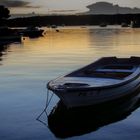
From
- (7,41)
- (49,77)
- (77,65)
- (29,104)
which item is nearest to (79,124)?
(29,104)

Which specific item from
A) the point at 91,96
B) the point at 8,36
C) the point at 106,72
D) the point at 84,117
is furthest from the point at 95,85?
the point at 8,36

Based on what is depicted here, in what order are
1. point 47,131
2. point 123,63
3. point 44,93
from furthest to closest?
1. point 123,63
2. point 44,93
3. point 47,131

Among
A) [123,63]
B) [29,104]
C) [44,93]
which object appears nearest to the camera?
[29,104]

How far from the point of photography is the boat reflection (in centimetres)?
2964

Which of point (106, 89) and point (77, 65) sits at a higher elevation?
point (106, 89)

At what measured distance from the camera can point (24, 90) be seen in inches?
1748

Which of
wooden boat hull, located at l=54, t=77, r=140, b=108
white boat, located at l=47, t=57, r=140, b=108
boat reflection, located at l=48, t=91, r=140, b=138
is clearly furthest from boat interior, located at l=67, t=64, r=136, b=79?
boat reflection, located at l=48, t=91, r=140, b=138

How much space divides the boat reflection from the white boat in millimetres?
698

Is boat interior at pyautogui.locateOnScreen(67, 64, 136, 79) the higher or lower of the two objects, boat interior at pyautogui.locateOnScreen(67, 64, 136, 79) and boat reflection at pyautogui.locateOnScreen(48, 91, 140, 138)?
the higher

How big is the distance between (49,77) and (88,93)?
72.5 feet

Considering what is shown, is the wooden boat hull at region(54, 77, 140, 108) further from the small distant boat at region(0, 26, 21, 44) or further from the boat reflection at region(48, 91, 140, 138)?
the small distant boat at region(0, 26, 21, 44)

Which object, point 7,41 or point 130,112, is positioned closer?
point 130,112

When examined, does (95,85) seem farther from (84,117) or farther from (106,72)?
(106,72)

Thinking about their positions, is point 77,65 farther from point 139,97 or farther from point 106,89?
point 106,89
